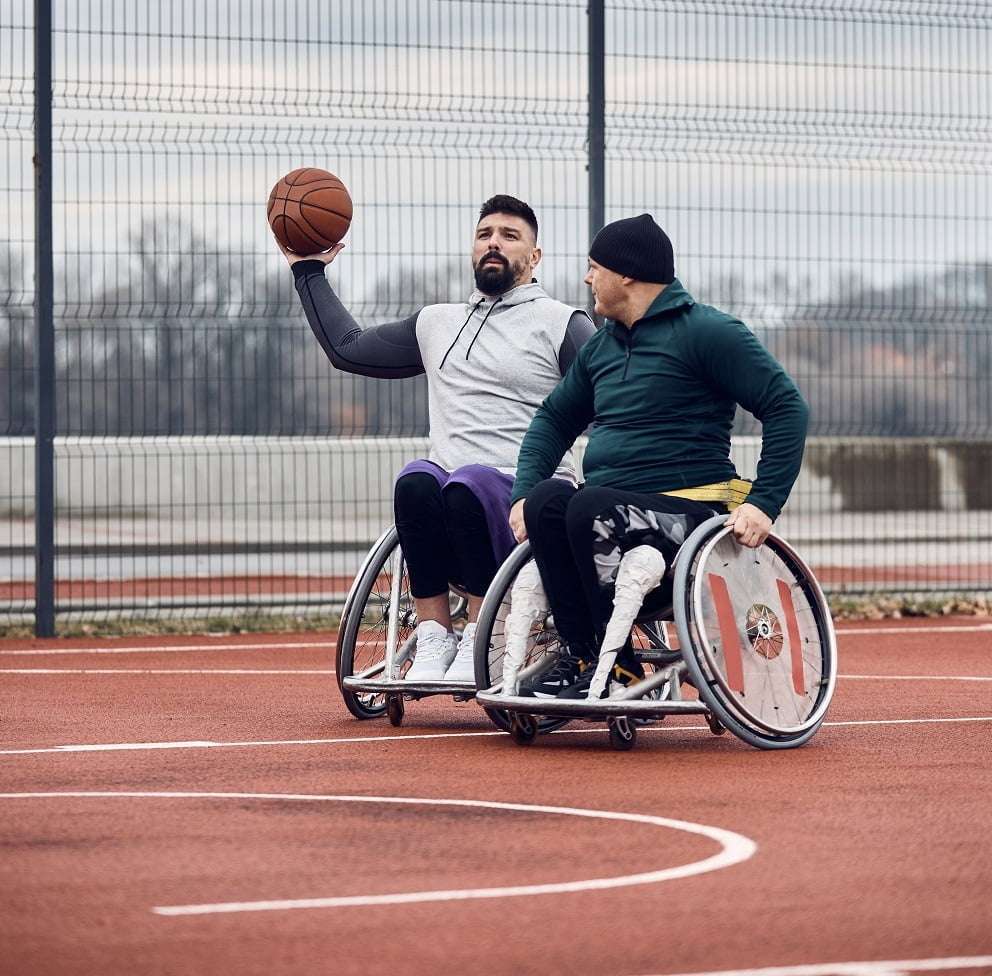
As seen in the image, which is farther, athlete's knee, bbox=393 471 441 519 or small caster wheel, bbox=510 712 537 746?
athlete's knee, bbox=393 471 441 519

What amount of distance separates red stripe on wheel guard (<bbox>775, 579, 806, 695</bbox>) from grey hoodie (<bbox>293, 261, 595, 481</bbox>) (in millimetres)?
924

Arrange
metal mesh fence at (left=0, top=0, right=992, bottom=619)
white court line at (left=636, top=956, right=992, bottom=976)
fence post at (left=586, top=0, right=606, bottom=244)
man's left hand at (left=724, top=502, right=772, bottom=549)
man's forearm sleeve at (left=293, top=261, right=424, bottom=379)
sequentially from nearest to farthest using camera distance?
white court line at (left=636, top=956, right=992, bottom=976), man's left hand at (left=724, top=502, right=772, bottom=549), man's forearm sleeve at (left=293, top=261, right=424, bottom=379), metal mesh fence at (left=0, top=0, right=992, bottom=619), fence post at (left=586, top=0, right=606, bottom=244)

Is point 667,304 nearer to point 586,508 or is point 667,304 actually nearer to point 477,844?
point 586,508

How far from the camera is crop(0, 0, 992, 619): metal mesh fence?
11148 millimetres

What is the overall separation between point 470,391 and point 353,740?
1.24 m

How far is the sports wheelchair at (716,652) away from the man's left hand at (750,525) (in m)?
0.04

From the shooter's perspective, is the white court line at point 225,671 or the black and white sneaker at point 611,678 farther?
the white court line at point 225,671

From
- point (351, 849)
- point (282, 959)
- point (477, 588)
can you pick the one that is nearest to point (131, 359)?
point (477, 588)

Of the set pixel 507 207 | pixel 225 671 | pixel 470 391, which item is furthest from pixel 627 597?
pixel 225 671

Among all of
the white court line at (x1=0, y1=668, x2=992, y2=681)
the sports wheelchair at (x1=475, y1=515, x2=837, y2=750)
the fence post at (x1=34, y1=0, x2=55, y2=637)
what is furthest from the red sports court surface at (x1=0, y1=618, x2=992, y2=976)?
the fence post at (x1=34, y1=0, x2=55, y2=637)

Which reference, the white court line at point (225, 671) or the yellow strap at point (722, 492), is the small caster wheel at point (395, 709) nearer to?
the yellow strap at point (722, 492)

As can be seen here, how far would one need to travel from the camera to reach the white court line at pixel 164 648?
412 inches

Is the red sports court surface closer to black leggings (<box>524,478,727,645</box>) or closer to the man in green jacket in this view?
black leggings (<box>524,478,727,645</box>)

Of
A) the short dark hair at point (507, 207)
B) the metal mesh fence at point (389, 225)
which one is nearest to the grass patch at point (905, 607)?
the metal mesh fence at point (389, 225)
